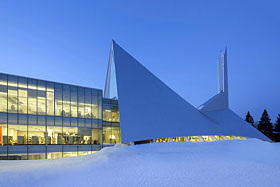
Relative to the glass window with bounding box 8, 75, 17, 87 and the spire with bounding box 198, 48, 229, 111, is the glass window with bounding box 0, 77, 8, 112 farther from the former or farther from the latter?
the spire with bounding box 198, 48, 229, 111

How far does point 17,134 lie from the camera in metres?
24.3

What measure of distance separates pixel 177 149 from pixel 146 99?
4.85 m

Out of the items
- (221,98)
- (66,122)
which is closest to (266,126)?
(221,98)

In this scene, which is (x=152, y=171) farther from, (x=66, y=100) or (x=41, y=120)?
(x=66, y=100)

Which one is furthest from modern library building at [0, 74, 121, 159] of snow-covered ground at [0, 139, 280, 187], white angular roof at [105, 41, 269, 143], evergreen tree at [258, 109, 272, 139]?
evergreen tree at [258, 109, 272, 139]

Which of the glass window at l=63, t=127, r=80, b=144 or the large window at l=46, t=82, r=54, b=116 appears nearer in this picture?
the large window at l=46, t=82, r=54, b=116

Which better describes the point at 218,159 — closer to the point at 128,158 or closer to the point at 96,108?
the point at 128,158

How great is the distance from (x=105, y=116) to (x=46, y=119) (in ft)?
26.7

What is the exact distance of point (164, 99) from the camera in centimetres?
1927

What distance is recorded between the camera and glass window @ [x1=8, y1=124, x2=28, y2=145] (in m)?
22.6

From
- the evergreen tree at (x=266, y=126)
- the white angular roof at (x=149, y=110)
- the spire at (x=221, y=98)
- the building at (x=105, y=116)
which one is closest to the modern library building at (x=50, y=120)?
the building at (x=105, y=116)

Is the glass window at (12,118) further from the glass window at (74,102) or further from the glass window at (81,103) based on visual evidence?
the glass window at (81,103)

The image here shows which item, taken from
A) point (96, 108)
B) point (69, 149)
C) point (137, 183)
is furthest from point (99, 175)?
point (96, 108)

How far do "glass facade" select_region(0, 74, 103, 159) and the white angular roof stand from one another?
36.9 ft
